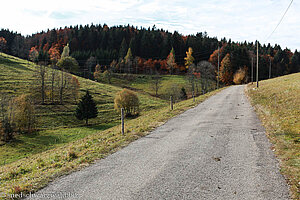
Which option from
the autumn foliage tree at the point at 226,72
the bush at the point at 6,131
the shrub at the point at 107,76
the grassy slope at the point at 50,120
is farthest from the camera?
the shrub at the point at 107,76

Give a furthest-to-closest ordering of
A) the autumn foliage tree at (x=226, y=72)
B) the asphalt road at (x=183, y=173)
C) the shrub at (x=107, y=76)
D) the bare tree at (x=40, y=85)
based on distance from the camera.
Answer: the shrub at (x=107, y=76)
the autumn foliage tree at (x=226, y=72)
the bare tree at (x=40, y=85)
the asphalt road at (x=183, y=173)

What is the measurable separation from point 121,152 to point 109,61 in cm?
13370

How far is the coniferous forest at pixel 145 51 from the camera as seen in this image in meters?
110

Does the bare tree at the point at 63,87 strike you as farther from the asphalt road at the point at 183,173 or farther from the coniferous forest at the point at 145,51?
the asphalt road at the point at 183,173

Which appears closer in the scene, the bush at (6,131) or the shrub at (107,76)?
the bush at (6,131)

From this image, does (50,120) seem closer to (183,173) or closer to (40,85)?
(40,85)

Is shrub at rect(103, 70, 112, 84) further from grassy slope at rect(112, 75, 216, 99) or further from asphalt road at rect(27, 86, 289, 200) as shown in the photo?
asphalt road at rect(27, 86, 289, 200)

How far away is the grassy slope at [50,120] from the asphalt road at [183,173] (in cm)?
2757

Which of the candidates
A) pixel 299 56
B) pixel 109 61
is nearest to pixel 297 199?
pixel 109 61

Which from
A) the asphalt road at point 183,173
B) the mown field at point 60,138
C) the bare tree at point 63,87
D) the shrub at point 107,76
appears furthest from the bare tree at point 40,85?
the asphalt road at point 183,173

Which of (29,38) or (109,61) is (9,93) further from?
(29,38)

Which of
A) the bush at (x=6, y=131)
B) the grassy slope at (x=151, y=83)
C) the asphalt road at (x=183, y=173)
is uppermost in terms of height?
the grassy slope at (x=151, y=83)

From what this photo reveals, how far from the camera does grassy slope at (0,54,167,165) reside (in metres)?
34.2

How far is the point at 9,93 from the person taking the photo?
59.2m
